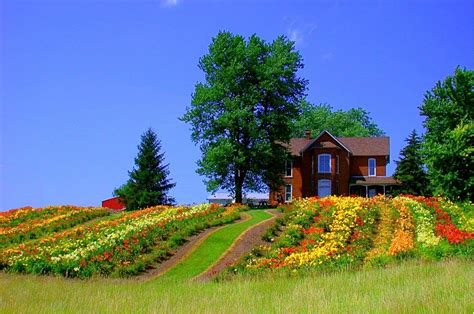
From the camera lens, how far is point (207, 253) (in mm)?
21391

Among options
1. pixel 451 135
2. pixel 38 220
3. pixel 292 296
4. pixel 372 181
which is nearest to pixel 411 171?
pixel 372 181

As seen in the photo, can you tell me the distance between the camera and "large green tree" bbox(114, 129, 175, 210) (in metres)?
44.0

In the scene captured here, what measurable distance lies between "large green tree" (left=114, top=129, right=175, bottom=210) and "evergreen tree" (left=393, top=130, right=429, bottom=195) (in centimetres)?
1996

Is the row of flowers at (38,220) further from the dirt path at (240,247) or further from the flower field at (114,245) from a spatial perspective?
the dirt path at (240,247)

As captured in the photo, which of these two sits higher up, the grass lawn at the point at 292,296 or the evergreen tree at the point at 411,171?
the evergreen tree at the point at 411,171

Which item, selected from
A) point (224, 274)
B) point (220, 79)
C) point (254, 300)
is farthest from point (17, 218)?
point (254, 300)

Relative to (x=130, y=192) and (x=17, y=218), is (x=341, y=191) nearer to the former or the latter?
(x=130, y=192)

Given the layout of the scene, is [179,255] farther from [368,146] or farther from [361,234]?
[368,146]

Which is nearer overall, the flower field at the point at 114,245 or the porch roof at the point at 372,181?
the flower field at the point at 114,245

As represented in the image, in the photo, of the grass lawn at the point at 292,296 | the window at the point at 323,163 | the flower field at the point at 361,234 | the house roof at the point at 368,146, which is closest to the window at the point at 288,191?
the window at the point at 323,163

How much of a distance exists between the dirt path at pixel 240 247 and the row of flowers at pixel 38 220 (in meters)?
12.3

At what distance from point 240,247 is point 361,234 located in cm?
470

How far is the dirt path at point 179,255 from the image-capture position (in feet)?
64.5

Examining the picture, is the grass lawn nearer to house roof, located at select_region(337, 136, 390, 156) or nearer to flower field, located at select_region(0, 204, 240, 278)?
flower field, located at select_region(0, 204, 240, 278)
